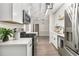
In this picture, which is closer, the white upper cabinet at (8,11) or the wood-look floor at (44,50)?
the white upper cabinet at (8,11)

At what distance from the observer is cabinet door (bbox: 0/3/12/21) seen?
1.08m

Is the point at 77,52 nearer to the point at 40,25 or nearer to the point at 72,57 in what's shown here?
the point at 72,57

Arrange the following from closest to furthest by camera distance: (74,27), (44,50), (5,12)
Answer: (74,27) → (5,12) → (44,50)

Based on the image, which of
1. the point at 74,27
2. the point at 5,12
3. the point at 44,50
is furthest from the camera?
the point at 44,50

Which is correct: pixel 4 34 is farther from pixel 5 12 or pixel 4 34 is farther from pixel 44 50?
pixel 44 50

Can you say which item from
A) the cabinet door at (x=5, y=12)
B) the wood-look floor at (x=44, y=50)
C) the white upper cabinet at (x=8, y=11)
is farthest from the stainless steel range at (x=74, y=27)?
the cabinet door at (x=5, y=12)

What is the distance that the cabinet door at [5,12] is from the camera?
108 centimetres

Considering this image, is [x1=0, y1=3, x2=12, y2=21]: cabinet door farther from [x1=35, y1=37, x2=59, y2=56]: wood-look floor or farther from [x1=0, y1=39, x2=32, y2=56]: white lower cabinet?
[x1=35, y1=37, x2=59, y2=56]: wood-look floor

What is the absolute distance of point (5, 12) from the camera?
1.14m

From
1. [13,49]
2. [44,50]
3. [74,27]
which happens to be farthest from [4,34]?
[74,27]

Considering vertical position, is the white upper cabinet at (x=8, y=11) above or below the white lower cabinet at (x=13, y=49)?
above

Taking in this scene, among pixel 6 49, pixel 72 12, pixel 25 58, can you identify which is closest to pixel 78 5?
pixel 72 12

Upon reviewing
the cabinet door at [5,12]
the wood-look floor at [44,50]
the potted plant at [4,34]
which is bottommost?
the wood-look floor at [44,50]

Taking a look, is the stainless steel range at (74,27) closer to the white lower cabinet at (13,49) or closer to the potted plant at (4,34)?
the white lower cabinet at (13,49)
